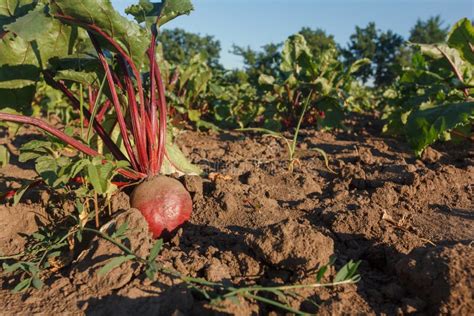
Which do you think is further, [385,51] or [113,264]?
[385,51]

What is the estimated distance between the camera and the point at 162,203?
2.22m

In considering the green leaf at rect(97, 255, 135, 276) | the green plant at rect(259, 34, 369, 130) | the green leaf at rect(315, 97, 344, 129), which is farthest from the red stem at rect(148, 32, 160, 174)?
the green leaf at rect(315, 97, 344, 129)

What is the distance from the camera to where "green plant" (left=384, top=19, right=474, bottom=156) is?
111 inches

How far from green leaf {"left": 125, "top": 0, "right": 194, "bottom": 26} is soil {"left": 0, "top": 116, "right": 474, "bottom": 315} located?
1.01 metres

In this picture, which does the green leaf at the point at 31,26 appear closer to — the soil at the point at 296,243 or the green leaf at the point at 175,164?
the soil at the point at 296,243

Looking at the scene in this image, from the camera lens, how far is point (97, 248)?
179 cm

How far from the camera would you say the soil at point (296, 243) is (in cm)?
148

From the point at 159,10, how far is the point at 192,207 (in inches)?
47.8

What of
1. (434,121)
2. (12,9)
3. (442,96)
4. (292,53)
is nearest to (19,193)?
(12,9)

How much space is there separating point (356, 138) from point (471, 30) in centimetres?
165

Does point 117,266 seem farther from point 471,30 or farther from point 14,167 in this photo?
point 471,30

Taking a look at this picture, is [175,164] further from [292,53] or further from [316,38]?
[316,38]

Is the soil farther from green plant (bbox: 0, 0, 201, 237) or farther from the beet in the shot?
green plant (bbox: 0, 0, 201, 237)

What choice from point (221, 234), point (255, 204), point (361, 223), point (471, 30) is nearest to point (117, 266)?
point (221, 234)
